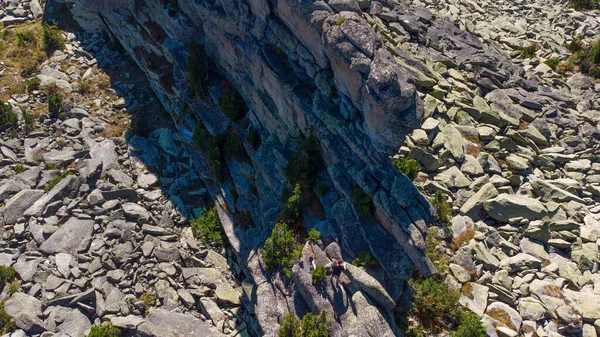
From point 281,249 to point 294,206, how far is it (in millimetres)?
2168

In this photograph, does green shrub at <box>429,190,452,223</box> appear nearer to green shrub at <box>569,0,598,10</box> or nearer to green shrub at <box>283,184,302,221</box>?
green shrub at <box>283,184,302,221</box>

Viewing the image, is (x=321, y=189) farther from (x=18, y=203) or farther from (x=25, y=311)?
(x=18, y=203)

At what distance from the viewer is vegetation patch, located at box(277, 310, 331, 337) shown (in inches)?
715

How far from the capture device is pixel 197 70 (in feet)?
93.8

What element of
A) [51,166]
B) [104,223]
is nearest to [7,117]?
[51,166]

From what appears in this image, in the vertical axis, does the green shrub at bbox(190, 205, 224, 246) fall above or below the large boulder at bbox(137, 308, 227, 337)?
above

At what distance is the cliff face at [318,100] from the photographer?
1773 cm

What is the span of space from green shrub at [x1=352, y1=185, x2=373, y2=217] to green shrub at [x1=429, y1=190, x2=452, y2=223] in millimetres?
4667

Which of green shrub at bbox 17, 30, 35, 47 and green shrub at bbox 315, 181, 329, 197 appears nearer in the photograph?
green shrub at bbox 315, 181, 329, 197

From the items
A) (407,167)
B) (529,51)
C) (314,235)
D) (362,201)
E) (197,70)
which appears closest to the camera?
(362,201)

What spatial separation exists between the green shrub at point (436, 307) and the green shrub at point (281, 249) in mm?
5680

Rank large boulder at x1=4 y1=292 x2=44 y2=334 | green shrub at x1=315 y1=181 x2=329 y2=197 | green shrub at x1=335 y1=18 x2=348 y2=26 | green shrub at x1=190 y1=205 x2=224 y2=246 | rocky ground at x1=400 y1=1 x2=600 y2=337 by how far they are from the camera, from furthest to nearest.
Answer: green shrub at x1=190 y1=205 x2=224 y2=246 → large boulder at x1=4 y1=292 x2=44 y2=334 → green shrub at x1=315 y1=181 x2=329 y2=197 → rocky ground at x1=400 y1=1 x2=600 y2=337 → green shrub at x1=335 y1=18 x2=348 y2=26

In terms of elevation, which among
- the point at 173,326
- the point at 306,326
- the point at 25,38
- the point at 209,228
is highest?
the point at 306,326

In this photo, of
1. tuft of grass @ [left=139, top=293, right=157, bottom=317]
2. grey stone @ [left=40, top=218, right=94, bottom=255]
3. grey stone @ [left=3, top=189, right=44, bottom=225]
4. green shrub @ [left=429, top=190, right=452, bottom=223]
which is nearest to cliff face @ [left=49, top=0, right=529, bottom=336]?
green shrub @ [left=429, top=190, right=452, bottom=223]
